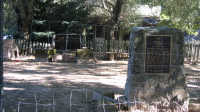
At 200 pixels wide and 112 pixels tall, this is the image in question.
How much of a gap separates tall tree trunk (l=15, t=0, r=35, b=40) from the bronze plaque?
1419cm

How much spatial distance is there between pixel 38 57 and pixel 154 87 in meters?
12.4

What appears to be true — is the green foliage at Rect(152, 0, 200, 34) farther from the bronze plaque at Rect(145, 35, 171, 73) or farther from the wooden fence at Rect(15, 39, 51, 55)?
the wooden fence at Rect(15, 39, 51, 55)

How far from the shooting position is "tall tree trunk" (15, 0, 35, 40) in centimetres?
1734

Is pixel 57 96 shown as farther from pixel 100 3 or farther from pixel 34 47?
pixel 100 3

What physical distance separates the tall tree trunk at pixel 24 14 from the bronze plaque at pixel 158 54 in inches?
559

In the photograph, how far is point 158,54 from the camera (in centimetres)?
516

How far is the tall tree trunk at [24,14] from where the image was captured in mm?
17344

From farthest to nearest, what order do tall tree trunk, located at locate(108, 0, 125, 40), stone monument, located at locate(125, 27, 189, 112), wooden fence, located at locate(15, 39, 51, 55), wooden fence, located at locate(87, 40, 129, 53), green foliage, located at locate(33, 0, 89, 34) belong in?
green foliage, located at locate(33, 0, 89, 34)
tall tree trunk, located at locate(108, 0, 125, 40)
wooden fence, located at locate(87, 40, 129, 53)
wooden fence, located at locate(15, 39, 51, 55)
stone monument, located at locate(125, 27, 189, 112)

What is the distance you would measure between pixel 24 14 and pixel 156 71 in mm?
14799

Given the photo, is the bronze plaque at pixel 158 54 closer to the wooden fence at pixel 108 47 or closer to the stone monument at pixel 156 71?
the stone monument at pixel 156 71

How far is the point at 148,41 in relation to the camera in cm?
514

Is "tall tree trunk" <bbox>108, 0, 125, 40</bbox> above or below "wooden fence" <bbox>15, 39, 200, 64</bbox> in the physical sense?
above

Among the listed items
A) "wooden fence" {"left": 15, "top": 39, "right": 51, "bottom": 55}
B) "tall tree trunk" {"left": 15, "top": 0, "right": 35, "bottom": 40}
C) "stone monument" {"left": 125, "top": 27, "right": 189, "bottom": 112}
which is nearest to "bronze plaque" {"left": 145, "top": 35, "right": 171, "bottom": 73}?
"stone monument" {"left": 125, "top": 27, "right": 189, "bottom": 112}

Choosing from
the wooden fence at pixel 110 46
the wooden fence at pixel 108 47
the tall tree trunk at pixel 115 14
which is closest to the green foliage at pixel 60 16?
the wooden fence at pixel 108 47
